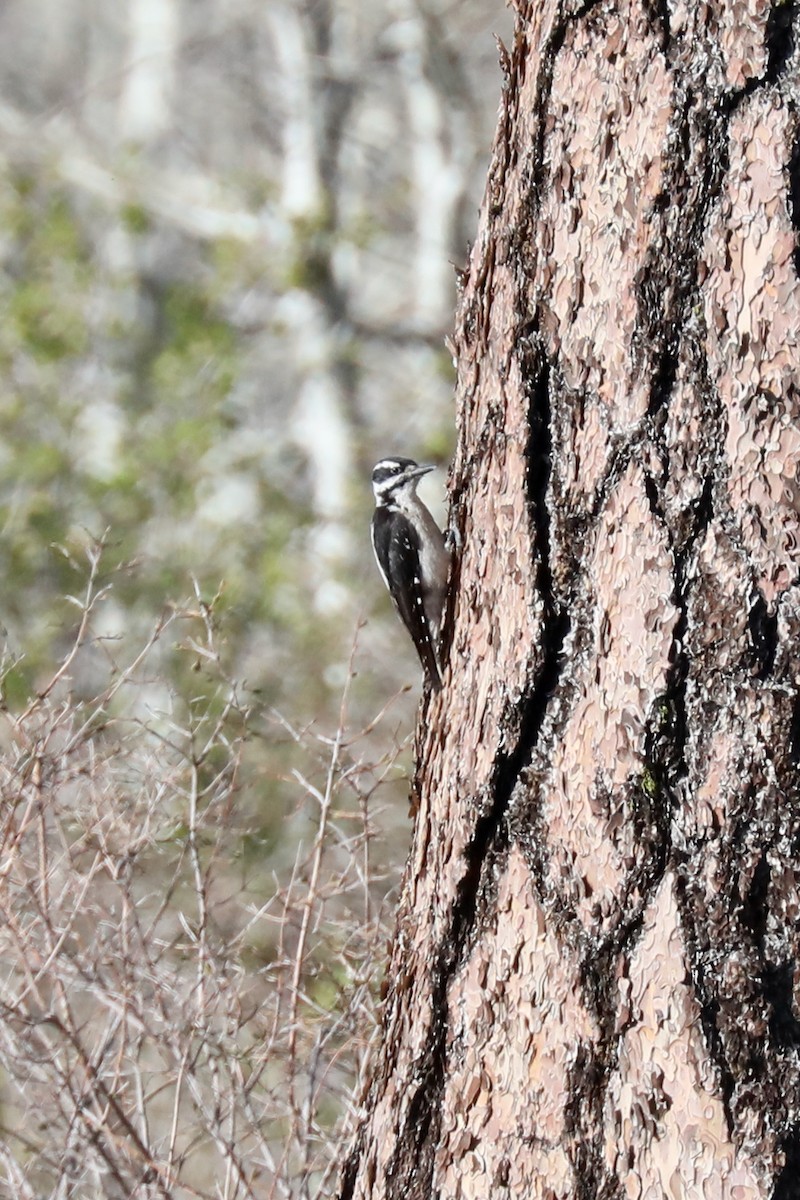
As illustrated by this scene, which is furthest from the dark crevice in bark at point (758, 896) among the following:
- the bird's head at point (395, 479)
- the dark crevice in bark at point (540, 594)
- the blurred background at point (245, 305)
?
the blurred background at point (245, 305)

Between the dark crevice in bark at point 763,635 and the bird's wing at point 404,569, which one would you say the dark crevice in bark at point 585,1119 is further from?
the bird's wing at point 404,569

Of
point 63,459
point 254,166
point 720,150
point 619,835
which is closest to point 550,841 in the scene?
point 619,835

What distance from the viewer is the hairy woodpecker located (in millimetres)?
2707

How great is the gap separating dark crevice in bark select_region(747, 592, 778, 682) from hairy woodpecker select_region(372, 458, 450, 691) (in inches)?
25.3

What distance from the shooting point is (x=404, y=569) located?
139 inches

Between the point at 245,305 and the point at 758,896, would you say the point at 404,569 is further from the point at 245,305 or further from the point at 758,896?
the point at 245,305

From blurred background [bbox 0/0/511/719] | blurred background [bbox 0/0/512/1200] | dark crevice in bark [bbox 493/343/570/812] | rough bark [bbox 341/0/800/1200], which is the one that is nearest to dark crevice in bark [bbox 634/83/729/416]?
rough bark [bbox 341/0/800/1200]

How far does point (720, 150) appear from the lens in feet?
→ 5.54

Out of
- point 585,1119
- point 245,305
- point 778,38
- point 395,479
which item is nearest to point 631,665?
point 585,1119

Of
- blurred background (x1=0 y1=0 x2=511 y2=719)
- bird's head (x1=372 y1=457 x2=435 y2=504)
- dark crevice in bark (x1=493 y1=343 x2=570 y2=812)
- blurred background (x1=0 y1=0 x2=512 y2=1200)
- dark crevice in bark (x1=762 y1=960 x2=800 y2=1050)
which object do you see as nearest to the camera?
dark crevice in bark (x1=762 y1=960 x2=800 y2=1050)

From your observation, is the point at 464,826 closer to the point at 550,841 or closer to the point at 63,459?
the point at 550,841

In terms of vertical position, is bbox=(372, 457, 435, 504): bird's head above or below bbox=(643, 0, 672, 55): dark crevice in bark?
below

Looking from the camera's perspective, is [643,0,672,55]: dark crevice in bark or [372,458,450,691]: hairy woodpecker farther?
[372,458,450,691]: hairy woodpecker

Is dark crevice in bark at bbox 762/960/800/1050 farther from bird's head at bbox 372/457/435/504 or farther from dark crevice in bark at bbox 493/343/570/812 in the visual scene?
bird's head at bbox 372/457/435/504
